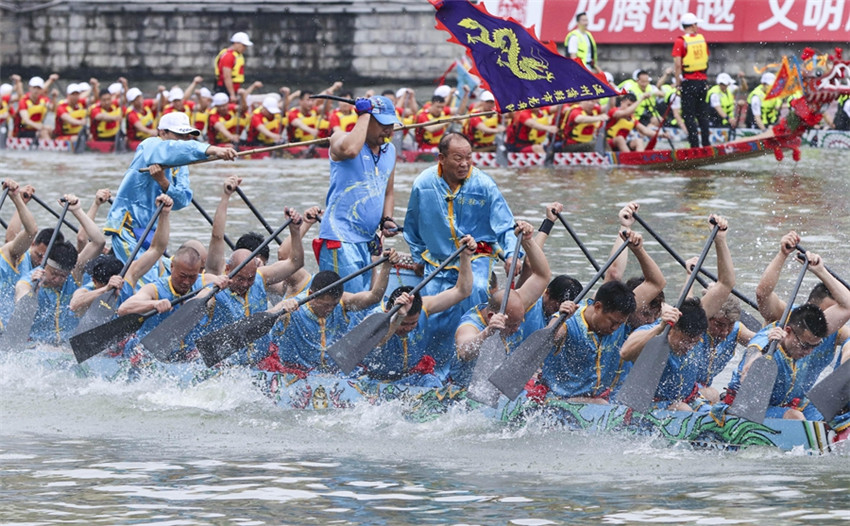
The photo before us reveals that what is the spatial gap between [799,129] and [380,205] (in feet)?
25.7

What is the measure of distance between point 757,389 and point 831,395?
1.13 feet

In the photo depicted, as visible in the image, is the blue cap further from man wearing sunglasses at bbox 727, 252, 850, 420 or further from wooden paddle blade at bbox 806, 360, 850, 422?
wooden paddle blade at bbox 806, 360, 850, 422

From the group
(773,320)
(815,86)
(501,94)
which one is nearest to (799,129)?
(815,86)

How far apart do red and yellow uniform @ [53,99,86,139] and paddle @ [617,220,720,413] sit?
1771cm

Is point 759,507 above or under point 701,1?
under

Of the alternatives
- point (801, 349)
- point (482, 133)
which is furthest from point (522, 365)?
point (482, 133)

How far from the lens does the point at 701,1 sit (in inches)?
985

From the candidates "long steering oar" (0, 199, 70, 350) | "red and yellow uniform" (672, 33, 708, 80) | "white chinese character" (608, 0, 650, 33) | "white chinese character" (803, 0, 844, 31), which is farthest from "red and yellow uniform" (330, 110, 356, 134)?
"long steering oar" (0, 199, 70, 350)

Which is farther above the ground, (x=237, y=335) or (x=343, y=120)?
(x=237, y=335)

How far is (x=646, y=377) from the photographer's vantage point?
7434mm

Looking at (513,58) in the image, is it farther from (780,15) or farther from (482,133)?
(780,15)

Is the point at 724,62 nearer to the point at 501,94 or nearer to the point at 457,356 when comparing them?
the point at 501,94

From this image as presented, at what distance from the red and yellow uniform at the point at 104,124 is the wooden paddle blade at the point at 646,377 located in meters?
16.9

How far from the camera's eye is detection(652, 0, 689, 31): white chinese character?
1001 inches
